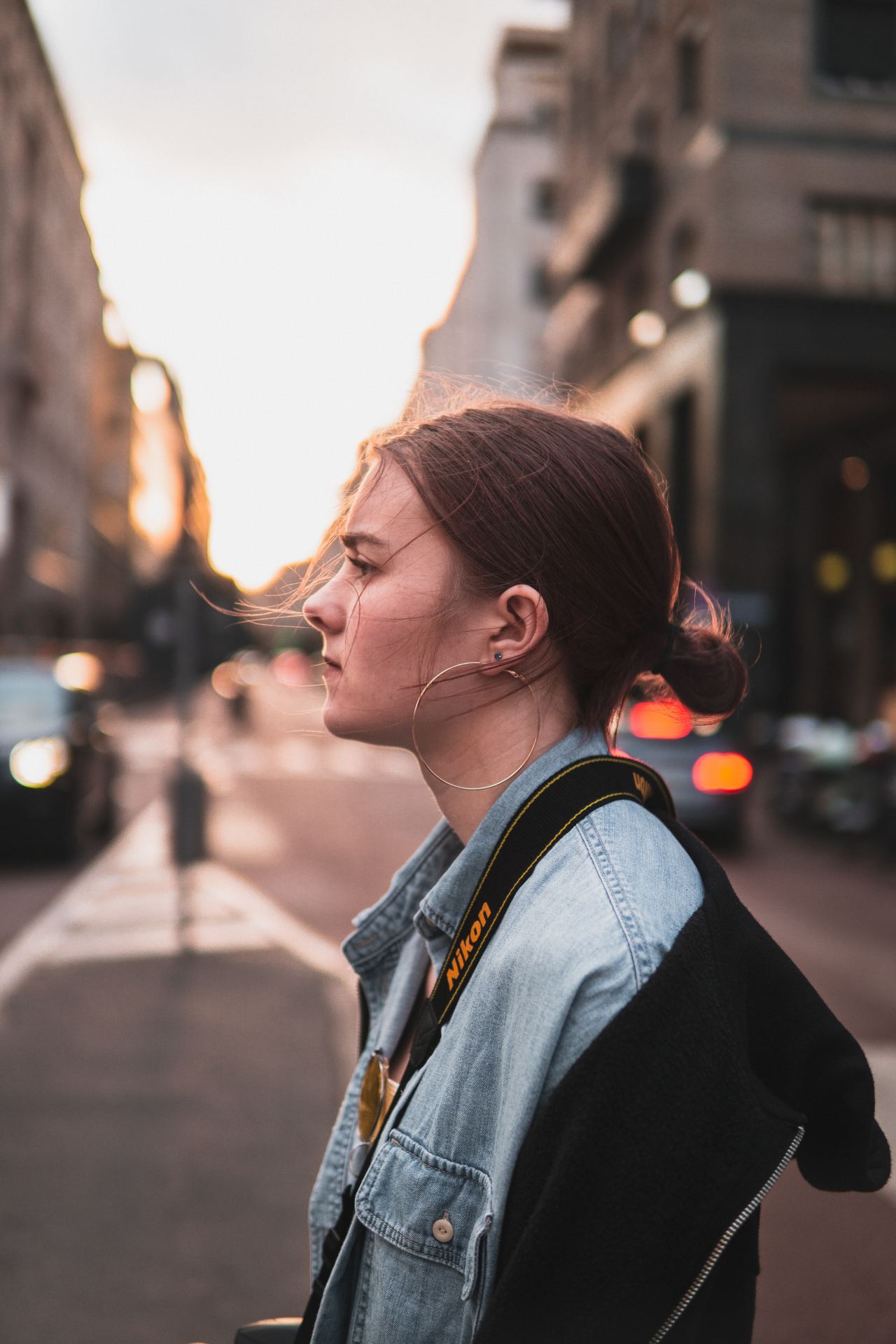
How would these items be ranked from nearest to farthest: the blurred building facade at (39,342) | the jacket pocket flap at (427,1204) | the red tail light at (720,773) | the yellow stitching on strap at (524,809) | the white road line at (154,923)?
the jacket pocket flap at (427,1204)
the yellow stitching on strap at (524,809)
the white road line at (154,923)
the red tail light at (720,773)
the blurred building facade at (39,342)

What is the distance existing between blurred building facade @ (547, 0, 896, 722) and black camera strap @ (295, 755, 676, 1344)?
2071 cm

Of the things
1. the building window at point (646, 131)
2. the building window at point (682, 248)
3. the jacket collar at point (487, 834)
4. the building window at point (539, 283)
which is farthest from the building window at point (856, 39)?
the building window at point (539, 283)

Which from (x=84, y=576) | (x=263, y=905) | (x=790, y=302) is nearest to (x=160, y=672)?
(x=263, y=905)

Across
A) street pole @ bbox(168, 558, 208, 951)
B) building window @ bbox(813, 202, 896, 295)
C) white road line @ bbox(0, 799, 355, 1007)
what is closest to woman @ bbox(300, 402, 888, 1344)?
white road line @ bbox(0, 799, 355, 1007)

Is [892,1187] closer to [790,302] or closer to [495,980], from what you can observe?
[495,980]

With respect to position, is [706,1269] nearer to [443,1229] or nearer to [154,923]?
[443,1229]

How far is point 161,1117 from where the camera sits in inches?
183

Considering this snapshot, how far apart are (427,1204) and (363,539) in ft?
2.49

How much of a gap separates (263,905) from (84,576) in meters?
47.6

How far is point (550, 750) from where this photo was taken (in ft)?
4.63

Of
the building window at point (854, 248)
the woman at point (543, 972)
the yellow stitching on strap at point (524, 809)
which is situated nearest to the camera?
the woman at point (543, 972)

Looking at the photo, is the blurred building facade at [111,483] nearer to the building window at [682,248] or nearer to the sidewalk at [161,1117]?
the building window at [682,248]

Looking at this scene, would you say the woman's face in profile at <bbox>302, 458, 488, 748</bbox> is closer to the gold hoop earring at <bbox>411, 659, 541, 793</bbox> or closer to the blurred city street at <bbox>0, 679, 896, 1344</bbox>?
the gold hoop earring at <bbox>411, 659, 541, 793</bbox>

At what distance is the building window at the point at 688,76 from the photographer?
25.6 metres
